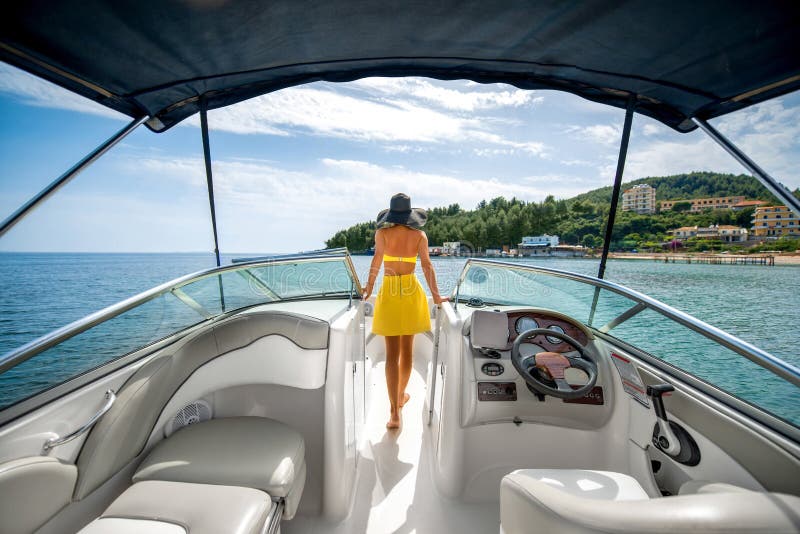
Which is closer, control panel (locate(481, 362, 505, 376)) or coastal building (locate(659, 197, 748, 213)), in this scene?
control panel (locate(481, 362, 505, 376))

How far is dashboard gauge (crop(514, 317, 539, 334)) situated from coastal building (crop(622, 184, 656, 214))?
2128cm

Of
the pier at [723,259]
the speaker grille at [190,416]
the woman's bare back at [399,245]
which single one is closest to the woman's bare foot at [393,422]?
the woman's bare back at [399,245]

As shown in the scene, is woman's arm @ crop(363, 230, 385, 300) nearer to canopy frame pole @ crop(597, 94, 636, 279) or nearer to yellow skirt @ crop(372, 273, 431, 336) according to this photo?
yellow skirt @ crop(372, 273, 431, 336)

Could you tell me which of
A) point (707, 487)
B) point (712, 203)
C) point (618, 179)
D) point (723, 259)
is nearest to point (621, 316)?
point (707, 487)

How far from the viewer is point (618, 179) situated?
2152mm

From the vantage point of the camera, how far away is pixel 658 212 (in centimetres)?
2134

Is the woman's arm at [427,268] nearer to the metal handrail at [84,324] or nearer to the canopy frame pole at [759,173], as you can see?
the metal handrail at [84,324]

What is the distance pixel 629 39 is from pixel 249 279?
7.07 feet

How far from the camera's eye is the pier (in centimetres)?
2768

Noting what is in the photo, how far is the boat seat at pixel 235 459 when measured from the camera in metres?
0.99

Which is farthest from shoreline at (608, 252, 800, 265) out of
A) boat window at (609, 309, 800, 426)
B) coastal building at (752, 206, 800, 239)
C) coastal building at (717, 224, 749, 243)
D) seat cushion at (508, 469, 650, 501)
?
seat cushion at (508, 469, 650, 501)

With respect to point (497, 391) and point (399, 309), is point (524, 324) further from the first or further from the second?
point (399, 309)

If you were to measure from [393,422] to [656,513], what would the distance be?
1802 mm

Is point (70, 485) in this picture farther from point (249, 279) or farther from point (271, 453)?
point (249, 279)
